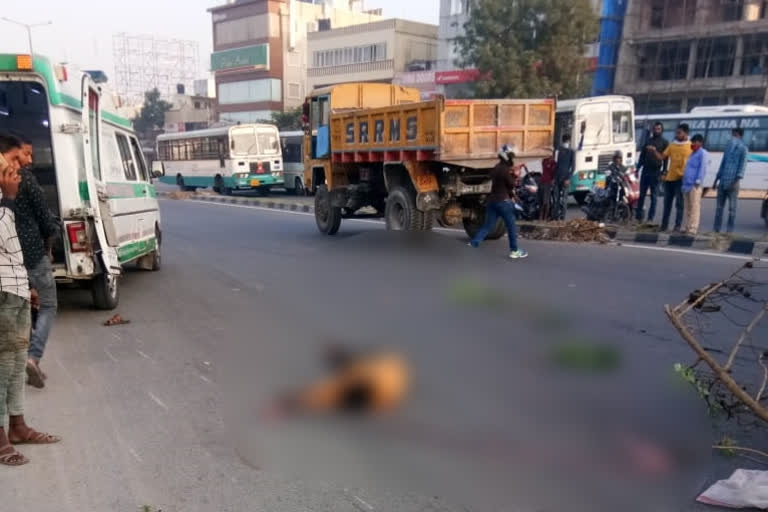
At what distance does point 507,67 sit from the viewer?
25344mm

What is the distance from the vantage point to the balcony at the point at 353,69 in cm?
4447

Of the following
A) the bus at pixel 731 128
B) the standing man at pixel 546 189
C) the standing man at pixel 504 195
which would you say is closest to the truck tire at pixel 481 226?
the standing man at pixel 504 195

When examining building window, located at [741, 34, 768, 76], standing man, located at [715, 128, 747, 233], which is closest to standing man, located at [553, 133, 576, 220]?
standing man, located at [715, 128, 747, 233]

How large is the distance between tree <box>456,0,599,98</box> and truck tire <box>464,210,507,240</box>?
52.2ft

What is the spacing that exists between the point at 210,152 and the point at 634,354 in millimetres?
23810

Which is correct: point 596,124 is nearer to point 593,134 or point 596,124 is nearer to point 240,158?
point 593,134

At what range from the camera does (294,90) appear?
57.9 metres

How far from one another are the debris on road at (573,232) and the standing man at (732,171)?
182 cm

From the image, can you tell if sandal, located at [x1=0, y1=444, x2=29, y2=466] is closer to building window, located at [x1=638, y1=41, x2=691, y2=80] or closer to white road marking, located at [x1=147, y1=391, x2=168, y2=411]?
white road marking, located at [x1=147, y1=391, x2=168, y2=411]

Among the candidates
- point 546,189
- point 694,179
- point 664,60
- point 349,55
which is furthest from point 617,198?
point 349,55

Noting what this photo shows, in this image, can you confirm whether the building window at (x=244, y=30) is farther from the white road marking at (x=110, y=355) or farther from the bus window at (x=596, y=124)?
the white road marking at (x=110, y=355)

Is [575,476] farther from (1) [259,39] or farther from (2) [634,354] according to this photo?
(1) [259,39]

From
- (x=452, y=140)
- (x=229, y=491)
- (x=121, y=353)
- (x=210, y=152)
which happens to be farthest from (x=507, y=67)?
(x=229, y=491)

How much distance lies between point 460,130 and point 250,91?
52.3 m
